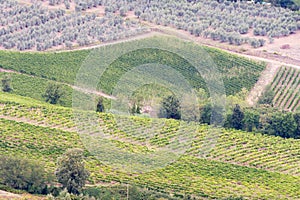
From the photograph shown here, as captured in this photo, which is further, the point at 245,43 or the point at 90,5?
the point at 90,5

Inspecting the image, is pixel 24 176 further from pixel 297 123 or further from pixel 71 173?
pixel 297 123

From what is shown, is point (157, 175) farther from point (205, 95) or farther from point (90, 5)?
point (90, 5)

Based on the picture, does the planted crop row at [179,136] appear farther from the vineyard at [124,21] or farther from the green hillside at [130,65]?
the vineyard at [124,21]

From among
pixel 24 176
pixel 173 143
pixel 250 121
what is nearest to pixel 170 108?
pixel 250 121

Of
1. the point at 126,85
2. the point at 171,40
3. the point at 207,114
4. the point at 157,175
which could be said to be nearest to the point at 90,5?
the point at 171,40

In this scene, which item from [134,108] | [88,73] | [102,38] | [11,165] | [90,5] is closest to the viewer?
[11,165]

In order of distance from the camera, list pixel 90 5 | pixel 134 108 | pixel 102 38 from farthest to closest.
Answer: pixel 90 5
pixel 102 38
pixel 134 108
